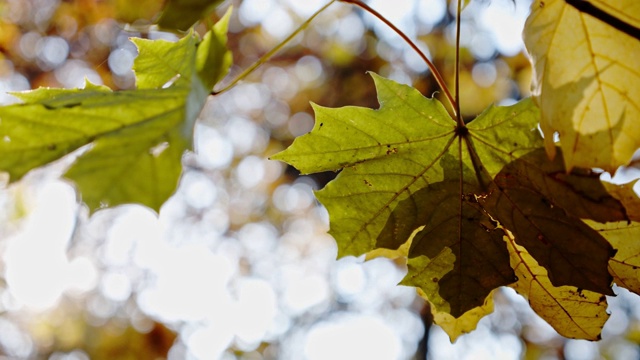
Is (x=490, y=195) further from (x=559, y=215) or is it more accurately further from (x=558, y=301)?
(x=558, y=301)

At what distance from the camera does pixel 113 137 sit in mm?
765

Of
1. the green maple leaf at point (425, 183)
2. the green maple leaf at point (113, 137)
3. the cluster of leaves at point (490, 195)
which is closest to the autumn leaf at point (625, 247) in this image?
the cluster of leaves at point (490, 195)

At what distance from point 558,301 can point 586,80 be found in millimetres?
493

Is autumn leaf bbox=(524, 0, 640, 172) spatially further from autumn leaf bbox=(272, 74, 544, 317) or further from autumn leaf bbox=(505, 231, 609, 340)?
autumn leaf bbox=(505, 231, 609, 340)

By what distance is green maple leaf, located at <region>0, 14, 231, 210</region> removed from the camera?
0.73 meters

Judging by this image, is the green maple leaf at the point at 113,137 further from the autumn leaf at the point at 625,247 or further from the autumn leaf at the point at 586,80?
the autumn leaf at the point at 625,247

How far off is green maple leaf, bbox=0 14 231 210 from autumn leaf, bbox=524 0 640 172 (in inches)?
21.1

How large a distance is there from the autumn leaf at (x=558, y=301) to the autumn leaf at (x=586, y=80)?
1.10 ft

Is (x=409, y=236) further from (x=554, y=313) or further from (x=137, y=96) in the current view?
(x=137, y=96)

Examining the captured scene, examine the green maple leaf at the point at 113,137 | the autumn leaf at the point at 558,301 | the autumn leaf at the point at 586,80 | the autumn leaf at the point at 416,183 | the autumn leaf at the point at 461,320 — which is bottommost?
the autumn leaf at the point at 461,320

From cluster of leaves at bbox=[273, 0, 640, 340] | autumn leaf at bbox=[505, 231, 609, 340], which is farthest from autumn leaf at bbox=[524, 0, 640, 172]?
autumn leaf at bbox=[505, 231, 609, 340]

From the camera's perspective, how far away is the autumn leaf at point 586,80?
2.89 feet

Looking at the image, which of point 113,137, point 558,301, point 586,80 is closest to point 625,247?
point 558,301

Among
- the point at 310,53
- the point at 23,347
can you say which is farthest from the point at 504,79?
the point at 23,347
